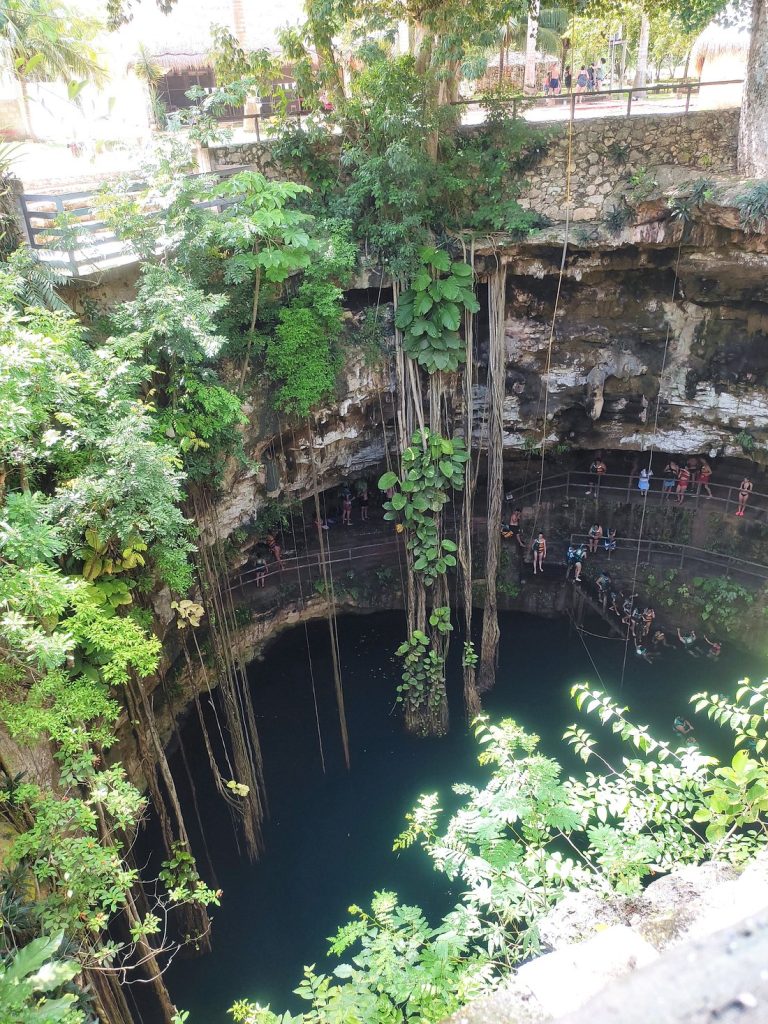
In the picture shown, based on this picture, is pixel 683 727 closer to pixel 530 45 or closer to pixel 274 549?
pixel 274 549

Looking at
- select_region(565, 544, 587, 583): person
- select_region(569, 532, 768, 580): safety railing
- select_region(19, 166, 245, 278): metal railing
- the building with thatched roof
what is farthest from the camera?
the building with thatched roof

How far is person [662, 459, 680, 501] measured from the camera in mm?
11844

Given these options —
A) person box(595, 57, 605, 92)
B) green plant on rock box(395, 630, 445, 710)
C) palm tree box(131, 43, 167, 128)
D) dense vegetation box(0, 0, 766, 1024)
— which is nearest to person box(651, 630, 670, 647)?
dense vegetation box(0, 0, 766, 1024)

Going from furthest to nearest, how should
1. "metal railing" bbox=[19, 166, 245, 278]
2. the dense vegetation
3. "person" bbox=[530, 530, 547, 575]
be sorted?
"person" bbox=[530, 530, 547, 575]
"metal railing" bbox=[19, 166, 245, 278]
the dense vegetation

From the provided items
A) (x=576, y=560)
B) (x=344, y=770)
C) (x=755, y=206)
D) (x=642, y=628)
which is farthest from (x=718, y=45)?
(x=344, y=770)

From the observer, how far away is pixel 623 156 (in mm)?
9359

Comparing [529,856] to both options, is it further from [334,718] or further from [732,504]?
[732,504]

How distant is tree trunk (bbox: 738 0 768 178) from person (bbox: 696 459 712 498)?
453 cm

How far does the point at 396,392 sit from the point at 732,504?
233 inches

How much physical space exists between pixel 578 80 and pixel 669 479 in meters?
8.71

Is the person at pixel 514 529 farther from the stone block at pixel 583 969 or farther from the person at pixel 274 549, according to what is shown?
the stone block at pixel 583 969

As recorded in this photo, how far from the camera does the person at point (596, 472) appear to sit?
12.2 meters

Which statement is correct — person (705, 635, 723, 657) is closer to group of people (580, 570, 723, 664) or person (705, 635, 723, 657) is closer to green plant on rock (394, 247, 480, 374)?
group of people (580, 570, 723, 664)

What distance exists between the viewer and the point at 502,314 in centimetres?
967
